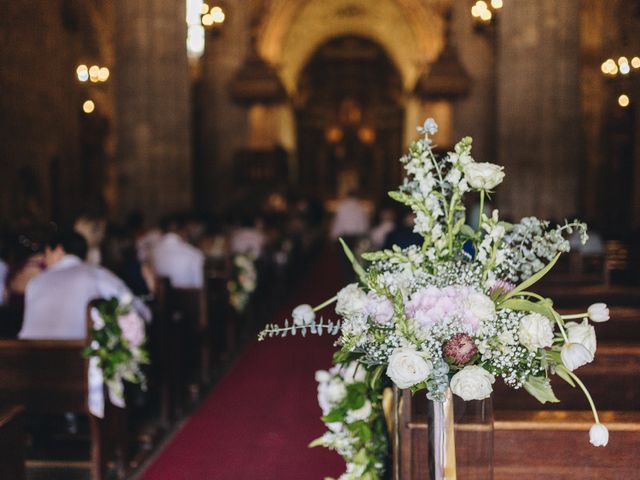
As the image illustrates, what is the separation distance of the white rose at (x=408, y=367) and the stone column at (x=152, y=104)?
36.2ft

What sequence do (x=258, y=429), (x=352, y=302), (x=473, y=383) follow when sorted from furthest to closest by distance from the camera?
(x=258, y=429), (x=352, y=302), (x=473, y=383)

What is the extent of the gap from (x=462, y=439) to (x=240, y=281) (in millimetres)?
7241

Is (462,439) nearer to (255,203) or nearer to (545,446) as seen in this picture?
(545,446)

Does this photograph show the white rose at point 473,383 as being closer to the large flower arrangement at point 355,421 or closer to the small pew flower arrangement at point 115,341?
the large flower arrangement at point 355,421

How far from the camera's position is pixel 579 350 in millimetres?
2043

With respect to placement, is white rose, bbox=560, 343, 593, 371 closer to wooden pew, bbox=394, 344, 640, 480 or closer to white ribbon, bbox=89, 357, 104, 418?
wooden pew, bbox=394, 344, 640, 480

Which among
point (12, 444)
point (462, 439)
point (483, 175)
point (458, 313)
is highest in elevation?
point (483, 175)

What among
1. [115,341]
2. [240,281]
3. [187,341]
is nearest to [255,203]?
[240,281]

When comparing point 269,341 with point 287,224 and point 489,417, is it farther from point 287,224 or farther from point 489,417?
point 287,224

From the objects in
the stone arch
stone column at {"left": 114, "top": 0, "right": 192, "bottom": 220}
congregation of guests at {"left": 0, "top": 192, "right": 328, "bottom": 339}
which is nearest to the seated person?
congregation of guests at {"left": 0, "top": 192, "right": 328, "bottom": 339}

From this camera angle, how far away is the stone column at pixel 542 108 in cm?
1223

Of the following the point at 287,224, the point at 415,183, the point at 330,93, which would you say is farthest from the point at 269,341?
the point at 330,93

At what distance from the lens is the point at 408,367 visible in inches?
79.8

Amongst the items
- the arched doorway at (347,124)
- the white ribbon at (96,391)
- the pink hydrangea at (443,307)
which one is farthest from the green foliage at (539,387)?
the arched doorway at (347,124)
